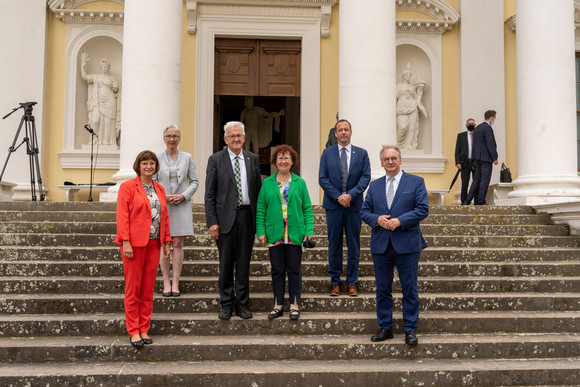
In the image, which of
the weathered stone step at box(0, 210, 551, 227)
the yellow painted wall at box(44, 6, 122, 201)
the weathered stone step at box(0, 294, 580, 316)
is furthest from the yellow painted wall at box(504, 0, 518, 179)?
the yellow painted wall at box(44, 6, 122, 201)

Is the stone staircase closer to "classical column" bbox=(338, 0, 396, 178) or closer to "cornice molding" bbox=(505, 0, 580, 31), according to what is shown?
"classical column" bbox=(338, 0, 396, 178)

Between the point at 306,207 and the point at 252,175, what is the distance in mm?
630

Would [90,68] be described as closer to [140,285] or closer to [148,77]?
[148,77]

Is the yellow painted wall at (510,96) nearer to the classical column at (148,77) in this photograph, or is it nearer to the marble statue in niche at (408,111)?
the marble statue in niche at (408,111)

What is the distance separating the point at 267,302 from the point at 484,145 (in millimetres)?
5440

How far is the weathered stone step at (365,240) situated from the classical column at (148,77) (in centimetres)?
191

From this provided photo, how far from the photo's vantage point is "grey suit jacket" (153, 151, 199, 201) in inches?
227

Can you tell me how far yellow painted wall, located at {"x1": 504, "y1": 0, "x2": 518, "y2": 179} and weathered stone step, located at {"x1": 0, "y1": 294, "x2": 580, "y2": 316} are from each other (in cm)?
686

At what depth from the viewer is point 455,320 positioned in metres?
5.22

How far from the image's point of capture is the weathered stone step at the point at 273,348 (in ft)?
15.1

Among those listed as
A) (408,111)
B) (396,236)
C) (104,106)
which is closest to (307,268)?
(396,236)

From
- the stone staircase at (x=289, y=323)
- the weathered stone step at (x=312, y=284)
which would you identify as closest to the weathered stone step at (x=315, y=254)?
the stone staircase at (x=289, y=323)

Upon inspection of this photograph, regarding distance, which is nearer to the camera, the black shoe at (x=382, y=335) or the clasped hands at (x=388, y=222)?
the clasped hands at (x=388, y=222)

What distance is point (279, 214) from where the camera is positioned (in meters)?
5.17
